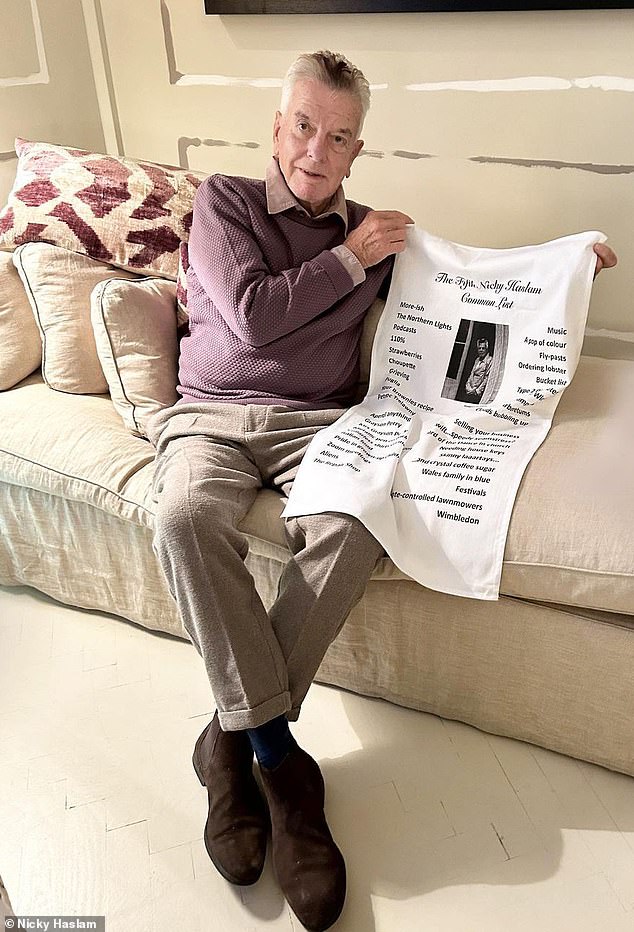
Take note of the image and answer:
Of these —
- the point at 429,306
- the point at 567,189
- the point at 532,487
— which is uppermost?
the point at 567,189

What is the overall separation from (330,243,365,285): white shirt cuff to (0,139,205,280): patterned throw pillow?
47cm

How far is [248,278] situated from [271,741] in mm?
856

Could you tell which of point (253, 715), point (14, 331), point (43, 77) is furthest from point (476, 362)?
point (43, 77)

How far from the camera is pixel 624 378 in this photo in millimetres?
1744

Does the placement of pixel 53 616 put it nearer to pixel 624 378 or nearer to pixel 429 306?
pixel 429 306

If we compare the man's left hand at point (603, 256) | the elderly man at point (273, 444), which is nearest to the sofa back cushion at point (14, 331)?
the elderly man at point (273, 444)

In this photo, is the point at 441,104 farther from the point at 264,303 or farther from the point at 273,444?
the point at 273,444

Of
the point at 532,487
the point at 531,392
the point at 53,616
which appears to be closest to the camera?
the point at 532,487

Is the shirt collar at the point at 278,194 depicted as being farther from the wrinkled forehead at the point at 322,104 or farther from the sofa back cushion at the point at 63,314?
the sofa back cushion at the point at 63,314

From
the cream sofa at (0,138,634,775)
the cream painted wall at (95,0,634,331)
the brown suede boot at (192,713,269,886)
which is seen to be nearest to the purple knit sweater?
the cream sofa at (0,138,634,775)

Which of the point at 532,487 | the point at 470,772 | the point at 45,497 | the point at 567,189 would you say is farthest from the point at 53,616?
the point at 567,189

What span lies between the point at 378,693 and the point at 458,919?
1.52 feet

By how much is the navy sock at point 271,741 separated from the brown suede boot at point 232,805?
4cm

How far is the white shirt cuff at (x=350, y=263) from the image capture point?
66.0 inches
